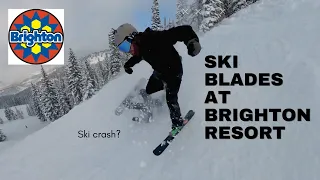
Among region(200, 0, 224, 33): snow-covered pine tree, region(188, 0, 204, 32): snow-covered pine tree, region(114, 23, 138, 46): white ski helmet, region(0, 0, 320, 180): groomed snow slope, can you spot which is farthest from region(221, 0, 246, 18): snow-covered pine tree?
region(114, 23, 138, 46): white ski helmet

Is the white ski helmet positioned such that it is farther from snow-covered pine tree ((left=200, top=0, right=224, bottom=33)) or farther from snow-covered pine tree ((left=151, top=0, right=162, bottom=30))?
snow-covered pine tree ((left=151, top=0, right=162, bottom=30))

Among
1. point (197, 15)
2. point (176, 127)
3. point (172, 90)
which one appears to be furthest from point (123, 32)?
point (197, 15)

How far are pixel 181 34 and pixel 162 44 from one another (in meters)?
0.42

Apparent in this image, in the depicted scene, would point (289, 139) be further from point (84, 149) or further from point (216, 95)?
point (84, 149)

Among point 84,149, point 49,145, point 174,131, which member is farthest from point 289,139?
point 49,145

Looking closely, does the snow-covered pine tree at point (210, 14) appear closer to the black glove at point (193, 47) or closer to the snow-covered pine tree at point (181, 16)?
the black glove at point (193, 47)

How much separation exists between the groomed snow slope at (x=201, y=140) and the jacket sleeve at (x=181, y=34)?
206 cm

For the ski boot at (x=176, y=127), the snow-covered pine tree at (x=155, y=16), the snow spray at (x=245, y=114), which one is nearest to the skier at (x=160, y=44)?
the ski boot at (x=176, y=127)

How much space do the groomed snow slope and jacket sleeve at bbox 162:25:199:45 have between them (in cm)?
206

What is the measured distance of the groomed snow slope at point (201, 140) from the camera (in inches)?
184

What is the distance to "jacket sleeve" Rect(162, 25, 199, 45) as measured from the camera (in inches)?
202

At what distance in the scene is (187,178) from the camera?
4.95 m

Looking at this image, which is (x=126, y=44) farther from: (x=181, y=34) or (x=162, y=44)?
(x=181, y=34)

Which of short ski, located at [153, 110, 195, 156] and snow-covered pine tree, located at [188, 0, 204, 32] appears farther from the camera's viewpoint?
snow-covered pine tree, located at [188, 0, 204, 32]
